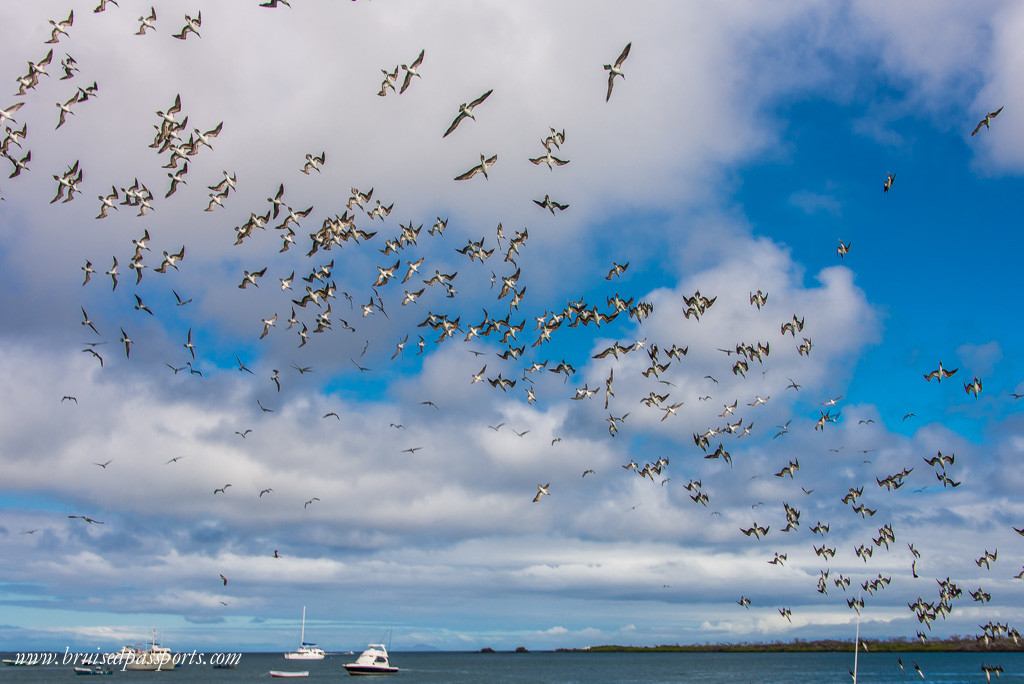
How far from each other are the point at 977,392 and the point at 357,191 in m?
43.3

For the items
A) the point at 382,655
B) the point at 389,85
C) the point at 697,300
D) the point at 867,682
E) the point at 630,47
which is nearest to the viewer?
the point at 630,47

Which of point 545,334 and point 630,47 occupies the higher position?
point 630,47

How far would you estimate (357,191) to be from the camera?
48.3 m

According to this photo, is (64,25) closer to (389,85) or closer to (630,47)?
(389,85)

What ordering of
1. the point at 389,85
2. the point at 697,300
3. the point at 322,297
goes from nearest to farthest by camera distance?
the point at 389,85 < the point at 322,297 < the point at 697,300

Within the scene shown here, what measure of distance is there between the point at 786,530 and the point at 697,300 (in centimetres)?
1878

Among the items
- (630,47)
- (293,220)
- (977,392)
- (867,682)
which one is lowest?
(867,682)

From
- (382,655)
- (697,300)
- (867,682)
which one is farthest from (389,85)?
(867,682)

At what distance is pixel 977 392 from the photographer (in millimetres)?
52094

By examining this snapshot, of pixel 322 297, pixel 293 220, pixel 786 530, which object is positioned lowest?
pixel 786 530

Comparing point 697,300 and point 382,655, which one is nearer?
point 697,300

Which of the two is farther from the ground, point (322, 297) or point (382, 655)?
point (322, 297)

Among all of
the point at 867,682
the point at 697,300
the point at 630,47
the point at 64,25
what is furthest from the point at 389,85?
the point at 867,682

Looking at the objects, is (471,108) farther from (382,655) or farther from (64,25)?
(382,655)
